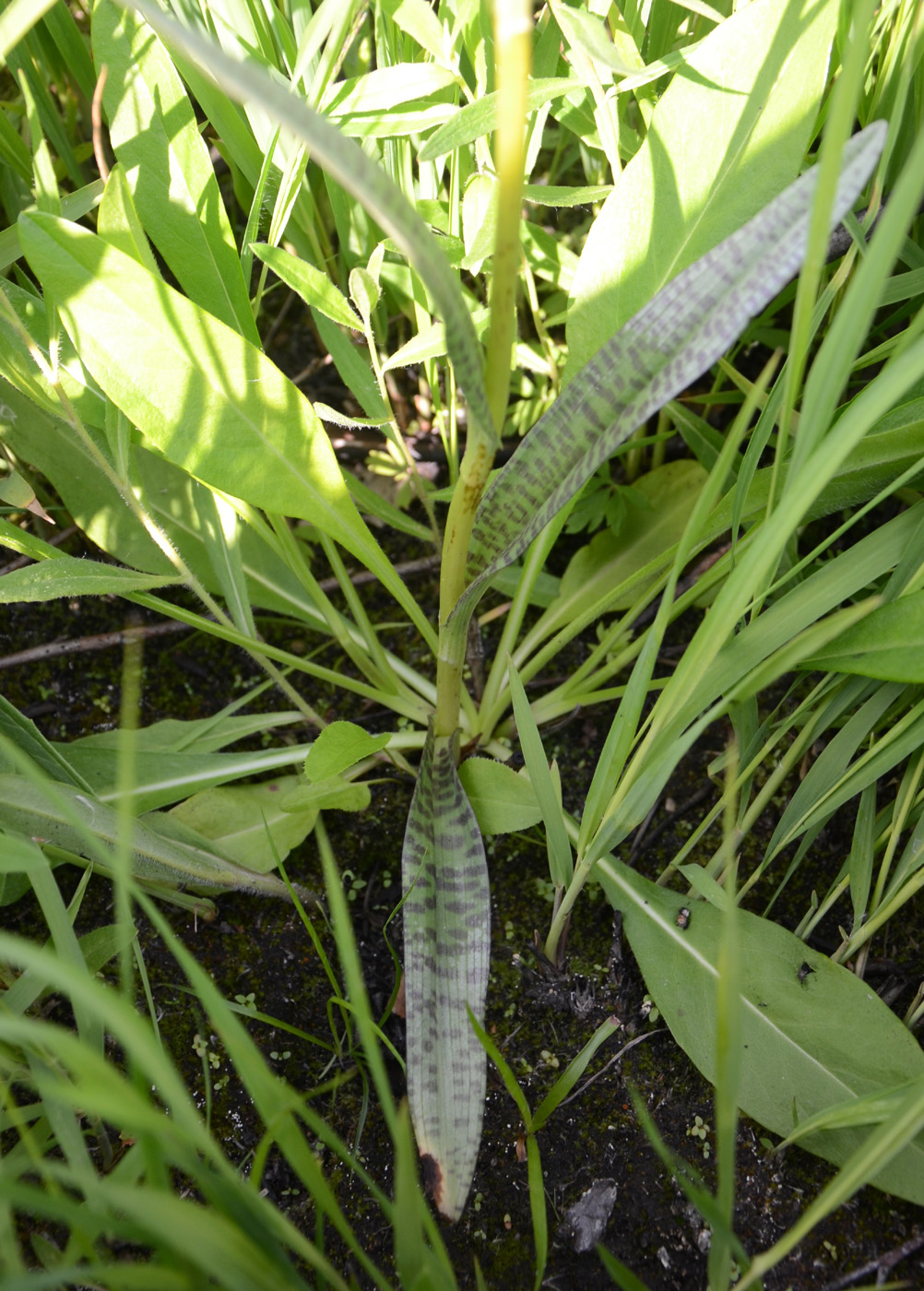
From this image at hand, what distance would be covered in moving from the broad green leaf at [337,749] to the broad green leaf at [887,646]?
1.22 ft

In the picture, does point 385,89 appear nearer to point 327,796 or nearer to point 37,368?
point 37,368

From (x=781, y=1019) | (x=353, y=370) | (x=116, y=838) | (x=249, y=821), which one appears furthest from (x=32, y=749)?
(x=781, y=1019)

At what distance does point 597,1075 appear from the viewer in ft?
2.56

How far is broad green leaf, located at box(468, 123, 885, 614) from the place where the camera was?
0.49m

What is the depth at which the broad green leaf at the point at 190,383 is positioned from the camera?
636 mm

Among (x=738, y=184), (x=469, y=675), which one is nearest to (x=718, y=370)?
(x=738, y=184)

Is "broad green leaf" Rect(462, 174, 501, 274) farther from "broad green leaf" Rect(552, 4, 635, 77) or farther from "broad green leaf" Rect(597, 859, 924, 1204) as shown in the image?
"broad green leaf" Rect(597, 859, 924, 1204)

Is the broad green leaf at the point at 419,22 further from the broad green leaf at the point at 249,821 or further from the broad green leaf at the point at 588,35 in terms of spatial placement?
the broad green leaf at the point at 249,821

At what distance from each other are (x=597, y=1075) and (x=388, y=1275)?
226 mm

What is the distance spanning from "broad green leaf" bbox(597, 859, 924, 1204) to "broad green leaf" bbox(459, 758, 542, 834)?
0.38 ft

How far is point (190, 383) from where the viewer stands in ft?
2.30

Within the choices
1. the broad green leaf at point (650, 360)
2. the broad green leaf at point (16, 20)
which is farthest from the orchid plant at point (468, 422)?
the broad green leaf at point (16, 20)

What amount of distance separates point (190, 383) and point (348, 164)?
387 millimetres

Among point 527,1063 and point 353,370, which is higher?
point 353,370
